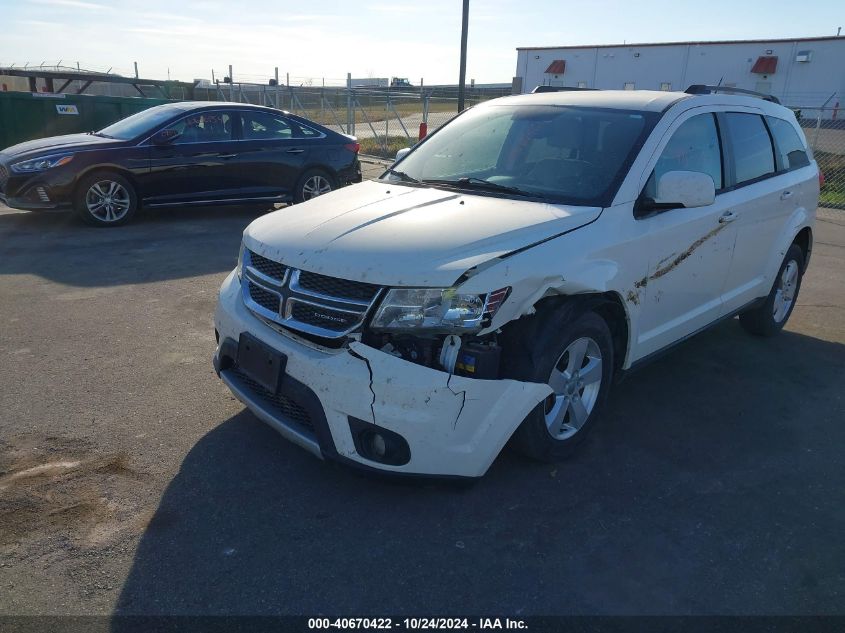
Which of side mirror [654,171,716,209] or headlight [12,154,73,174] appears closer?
side mirror [654,171,716,209]

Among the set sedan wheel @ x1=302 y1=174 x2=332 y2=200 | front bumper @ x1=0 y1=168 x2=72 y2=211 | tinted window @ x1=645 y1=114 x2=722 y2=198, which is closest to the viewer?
tinted window @ x1=645 y1=114 x2=722 y2=198

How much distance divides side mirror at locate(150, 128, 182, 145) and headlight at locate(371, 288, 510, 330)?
23.8 feet

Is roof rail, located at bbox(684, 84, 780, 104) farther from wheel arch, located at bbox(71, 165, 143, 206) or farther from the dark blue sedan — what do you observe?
wheel arch, located at bbox(71, 165, 143, 206)

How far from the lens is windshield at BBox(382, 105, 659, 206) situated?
3.77 metres

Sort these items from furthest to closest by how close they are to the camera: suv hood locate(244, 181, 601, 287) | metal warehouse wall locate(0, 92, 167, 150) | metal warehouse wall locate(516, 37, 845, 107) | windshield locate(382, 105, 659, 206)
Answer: metal warehouse wall locate(516, 37, 845, 107) → metal warehouse wall locate(0, 92, 167, 150) → windshield locate(382, 105, 659, 206) → suv hood locate(244, 181, 601, 287)

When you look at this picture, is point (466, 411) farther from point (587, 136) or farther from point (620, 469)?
point (587, 136)

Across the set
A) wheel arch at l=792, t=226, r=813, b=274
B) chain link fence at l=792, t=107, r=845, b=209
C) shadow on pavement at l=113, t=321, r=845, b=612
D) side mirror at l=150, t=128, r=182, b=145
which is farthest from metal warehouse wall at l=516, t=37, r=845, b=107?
shadow on pavement at l=113, t=321, r=845, b=612

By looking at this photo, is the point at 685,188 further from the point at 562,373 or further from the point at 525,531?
the point at 525,531

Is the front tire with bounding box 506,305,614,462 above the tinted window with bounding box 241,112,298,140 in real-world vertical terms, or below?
below

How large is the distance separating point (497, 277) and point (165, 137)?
7461 millimetres

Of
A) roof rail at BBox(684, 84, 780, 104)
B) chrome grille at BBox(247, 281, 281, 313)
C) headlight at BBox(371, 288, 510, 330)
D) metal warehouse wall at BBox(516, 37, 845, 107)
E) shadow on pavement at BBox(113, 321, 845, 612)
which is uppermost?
metal warehouse wall at BBox(516, 37, 845, 107)

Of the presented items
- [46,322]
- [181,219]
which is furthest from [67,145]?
[46,322]

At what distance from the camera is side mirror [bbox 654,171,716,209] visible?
3570 mm

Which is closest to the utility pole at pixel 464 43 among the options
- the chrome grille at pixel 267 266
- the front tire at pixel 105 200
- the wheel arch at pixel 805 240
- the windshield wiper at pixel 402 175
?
the front tire at pixel 105 200
